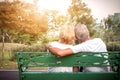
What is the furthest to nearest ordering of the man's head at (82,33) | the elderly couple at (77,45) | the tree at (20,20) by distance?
the tree at (20,20), the man's head at (82,33), the elderly couple at (77,45)

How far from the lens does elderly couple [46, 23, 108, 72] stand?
9.76ft

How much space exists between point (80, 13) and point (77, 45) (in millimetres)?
4591

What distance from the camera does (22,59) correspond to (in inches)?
122

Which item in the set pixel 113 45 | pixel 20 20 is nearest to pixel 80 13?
pixel 113 45

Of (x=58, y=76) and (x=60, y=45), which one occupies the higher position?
(x=60, y=45)

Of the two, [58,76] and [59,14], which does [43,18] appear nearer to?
[59,14]

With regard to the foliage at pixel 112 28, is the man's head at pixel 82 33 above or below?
below

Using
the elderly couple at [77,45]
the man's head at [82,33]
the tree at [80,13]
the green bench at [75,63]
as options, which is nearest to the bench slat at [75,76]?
the green bench at [75,63]

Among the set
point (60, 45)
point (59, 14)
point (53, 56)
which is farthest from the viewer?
point (59, 14)

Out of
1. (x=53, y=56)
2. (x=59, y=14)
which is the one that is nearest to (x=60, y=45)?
(x=53, y=56)

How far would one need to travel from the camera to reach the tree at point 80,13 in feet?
24.5

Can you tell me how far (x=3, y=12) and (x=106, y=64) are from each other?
5139mm

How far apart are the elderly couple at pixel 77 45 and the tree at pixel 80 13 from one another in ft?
13.7

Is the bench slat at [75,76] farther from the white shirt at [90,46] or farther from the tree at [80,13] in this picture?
the tree at [80,13]
